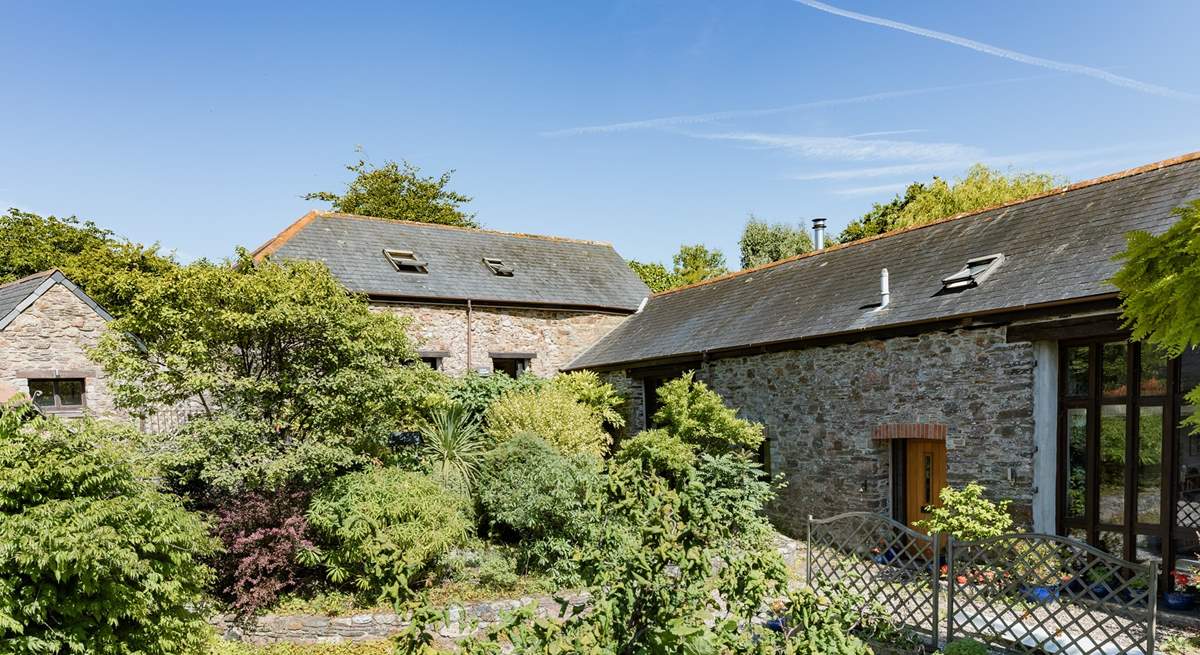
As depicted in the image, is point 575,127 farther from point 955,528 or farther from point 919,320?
point 955,528

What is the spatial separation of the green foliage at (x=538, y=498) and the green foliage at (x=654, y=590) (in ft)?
16.2

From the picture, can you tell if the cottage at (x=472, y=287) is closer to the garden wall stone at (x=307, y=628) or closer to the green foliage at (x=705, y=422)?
the green foliage at (x=705, y=422)

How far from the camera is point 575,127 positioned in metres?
13.7

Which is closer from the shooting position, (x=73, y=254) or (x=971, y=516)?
(x=971, y=516)

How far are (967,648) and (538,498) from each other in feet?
17.5

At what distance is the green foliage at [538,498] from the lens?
29.9ft

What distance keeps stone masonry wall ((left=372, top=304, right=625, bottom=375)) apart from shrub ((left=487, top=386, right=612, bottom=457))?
3932 mm

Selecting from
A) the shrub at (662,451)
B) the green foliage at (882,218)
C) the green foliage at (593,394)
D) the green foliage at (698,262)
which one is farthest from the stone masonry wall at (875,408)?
the green foliage at (698,262)

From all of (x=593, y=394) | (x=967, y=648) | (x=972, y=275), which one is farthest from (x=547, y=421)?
(x=967, y=648)

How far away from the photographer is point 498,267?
17.8 m

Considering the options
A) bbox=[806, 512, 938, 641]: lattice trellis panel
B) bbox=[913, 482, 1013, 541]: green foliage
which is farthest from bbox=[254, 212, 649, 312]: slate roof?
bbox=[913, 482, 1013, 541]: green foliage

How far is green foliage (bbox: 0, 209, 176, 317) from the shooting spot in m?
21.2

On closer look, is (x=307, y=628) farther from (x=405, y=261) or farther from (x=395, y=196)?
(x=395, y=196)

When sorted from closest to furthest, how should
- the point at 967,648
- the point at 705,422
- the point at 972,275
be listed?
the point at 967,648
the point at 972,275
the point at 705,422
